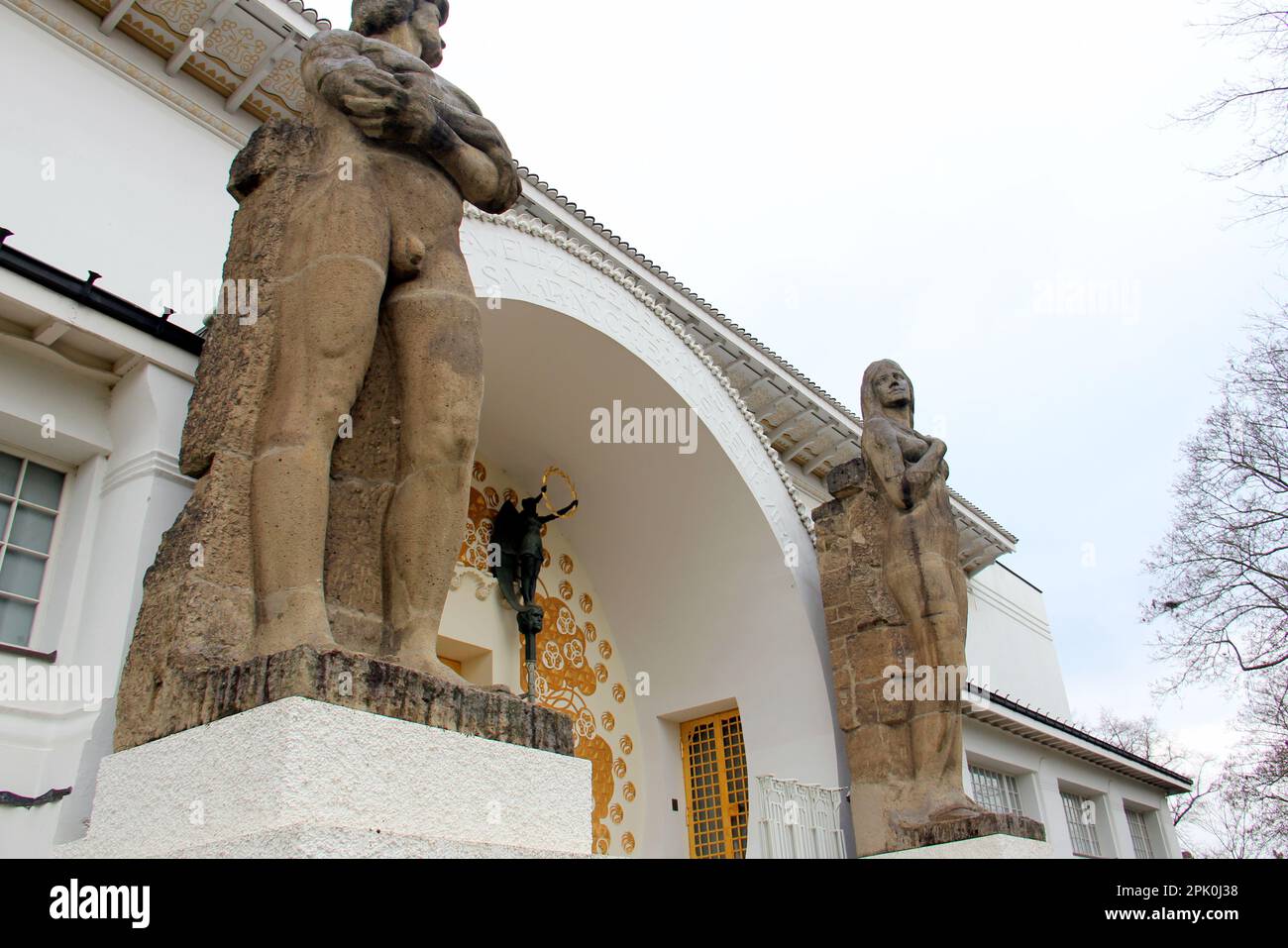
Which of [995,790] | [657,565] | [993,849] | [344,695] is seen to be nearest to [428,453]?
[344,695]

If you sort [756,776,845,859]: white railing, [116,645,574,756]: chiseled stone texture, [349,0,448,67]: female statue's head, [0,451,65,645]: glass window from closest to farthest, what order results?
[116,645,574,756]: chiseled stone texture
[349,0,448,67]: female statue's head
[0,451,65,645]: glass window
[756,776,845,859]: white railing

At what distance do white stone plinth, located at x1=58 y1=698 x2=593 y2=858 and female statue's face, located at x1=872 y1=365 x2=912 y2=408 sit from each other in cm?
524

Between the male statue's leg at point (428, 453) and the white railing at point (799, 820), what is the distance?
4434 mm

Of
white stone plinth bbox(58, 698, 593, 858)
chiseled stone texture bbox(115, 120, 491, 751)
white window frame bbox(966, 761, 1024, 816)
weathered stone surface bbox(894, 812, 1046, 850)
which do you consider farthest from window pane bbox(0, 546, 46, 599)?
white window frame bbox(966, 761, 1024, 816)

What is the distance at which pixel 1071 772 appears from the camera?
1170 centimetres

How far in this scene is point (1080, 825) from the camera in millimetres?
12070

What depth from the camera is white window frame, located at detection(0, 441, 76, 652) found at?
374 cm

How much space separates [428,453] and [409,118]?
1038 mm

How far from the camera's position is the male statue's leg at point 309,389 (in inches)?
104

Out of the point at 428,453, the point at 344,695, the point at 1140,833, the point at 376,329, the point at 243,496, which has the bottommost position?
the point at 344,695

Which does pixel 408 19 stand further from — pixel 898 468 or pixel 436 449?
pixel 898 468

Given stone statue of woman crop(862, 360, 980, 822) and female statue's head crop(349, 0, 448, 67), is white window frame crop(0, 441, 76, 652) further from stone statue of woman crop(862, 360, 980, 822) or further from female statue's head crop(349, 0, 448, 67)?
stone statue of woman crop(862, 360, 980, 822)

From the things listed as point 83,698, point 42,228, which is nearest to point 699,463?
point 42,228

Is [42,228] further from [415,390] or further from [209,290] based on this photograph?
[415,390]
